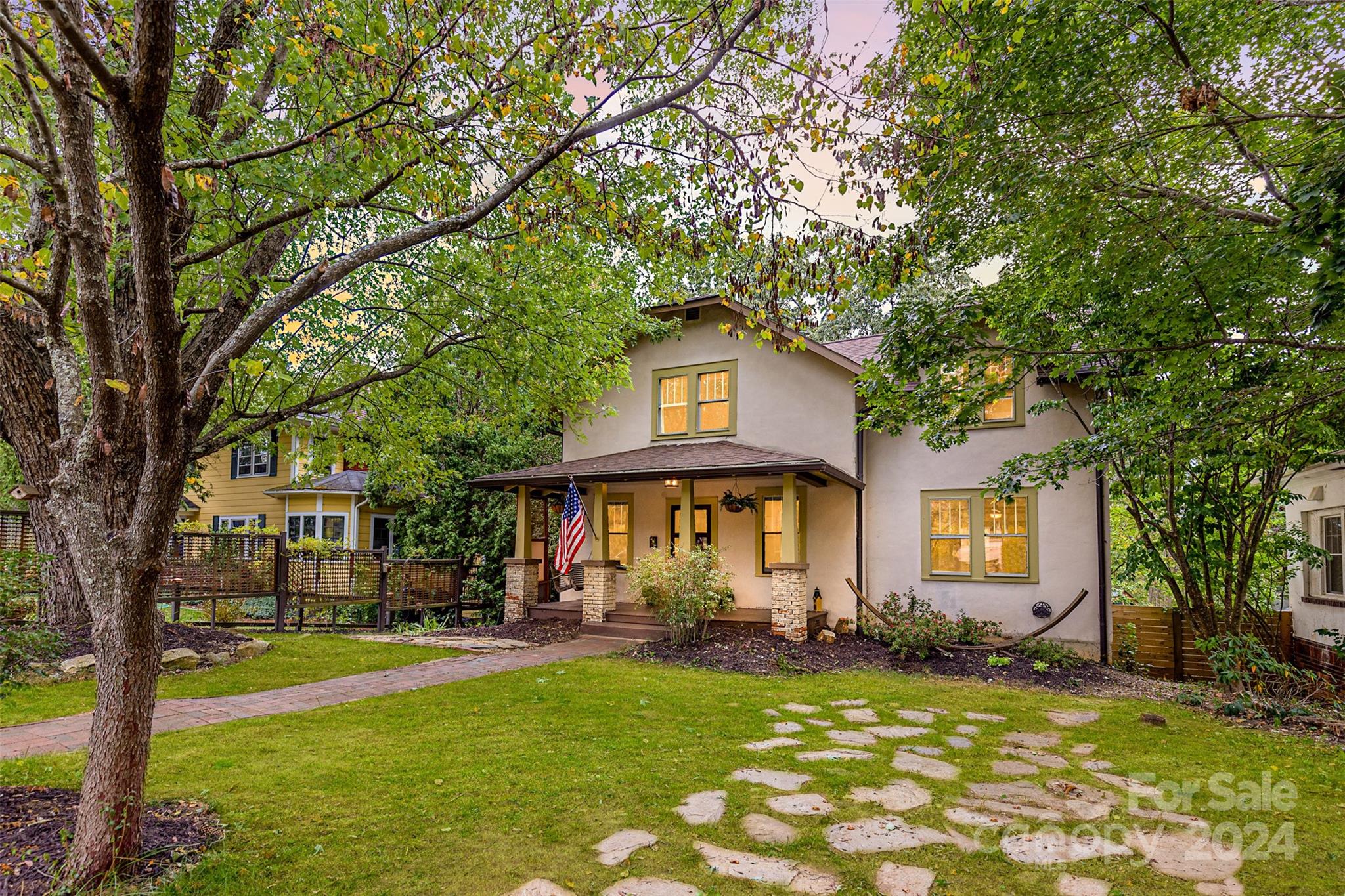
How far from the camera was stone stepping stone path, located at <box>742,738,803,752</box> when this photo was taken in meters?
5.56

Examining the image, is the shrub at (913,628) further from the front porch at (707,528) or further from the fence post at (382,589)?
the fence post at (382,589)

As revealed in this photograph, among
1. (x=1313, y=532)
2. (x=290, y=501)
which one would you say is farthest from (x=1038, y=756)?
(x=290, y=501)

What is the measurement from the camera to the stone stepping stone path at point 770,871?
321 cm

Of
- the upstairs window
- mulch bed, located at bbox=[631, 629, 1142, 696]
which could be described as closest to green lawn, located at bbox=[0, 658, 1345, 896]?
mulch bed, located at bbox=[631, 629, 1142, 696]

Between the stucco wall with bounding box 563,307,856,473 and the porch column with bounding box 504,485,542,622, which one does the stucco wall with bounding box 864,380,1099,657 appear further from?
the porch column with bounding box 504,485,542,622

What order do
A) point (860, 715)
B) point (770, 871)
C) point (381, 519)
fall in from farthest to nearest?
point (381, 519)
point (860, 715)
point (770, 871)

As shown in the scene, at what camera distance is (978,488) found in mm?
10969

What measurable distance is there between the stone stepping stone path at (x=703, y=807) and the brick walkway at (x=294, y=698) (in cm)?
432

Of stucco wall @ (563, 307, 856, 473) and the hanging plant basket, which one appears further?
the hanging plant basket

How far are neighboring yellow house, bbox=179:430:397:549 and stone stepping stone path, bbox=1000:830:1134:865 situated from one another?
1646 centimetres

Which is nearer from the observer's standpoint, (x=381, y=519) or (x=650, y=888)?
(x=650, y=888)

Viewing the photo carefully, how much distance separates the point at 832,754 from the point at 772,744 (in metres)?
0.51

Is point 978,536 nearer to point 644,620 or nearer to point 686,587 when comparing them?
point 686,587

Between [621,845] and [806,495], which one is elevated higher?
[806,495]
